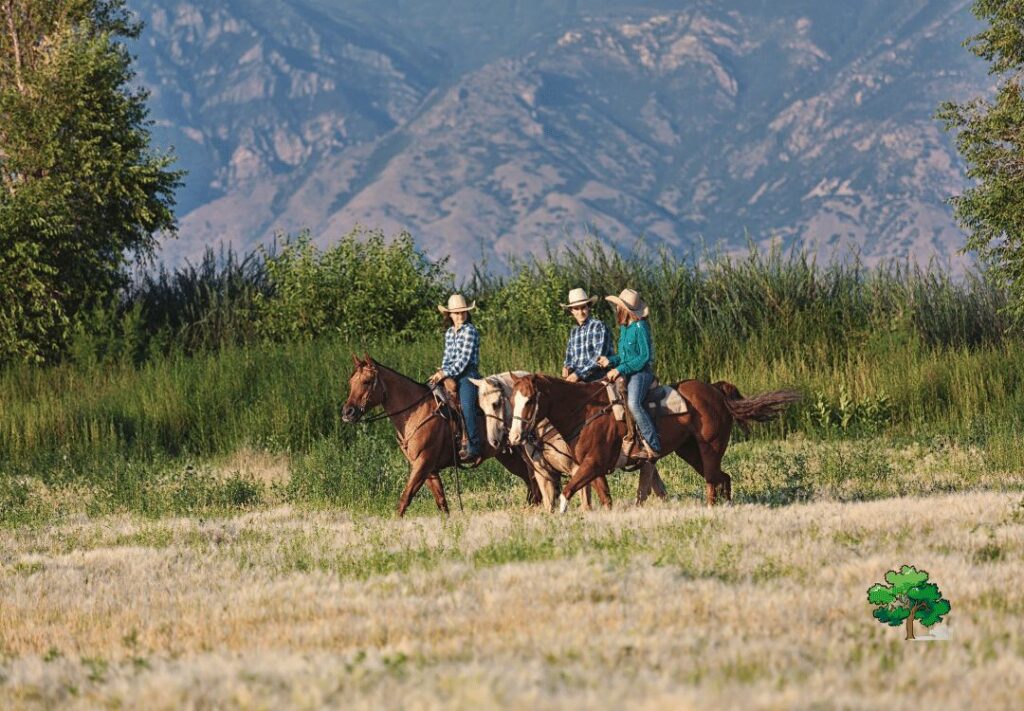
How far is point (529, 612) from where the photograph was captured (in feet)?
30.3

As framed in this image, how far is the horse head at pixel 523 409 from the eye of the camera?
45.6ft

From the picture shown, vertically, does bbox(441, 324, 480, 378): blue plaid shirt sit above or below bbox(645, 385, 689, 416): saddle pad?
above

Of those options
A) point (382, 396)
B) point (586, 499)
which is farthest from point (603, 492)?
point (382, 396)

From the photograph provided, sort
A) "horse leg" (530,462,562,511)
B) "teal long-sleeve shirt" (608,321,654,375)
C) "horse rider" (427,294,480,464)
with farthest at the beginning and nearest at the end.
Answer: "horse rider" (427,294,480,464) < "horse leg" (530,462,562,511) < "teal long-sleeve shirt" (608,321,654,375)

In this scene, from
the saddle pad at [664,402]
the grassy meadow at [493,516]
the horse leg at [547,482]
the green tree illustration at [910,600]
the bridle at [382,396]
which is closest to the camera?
the grassy meadow at [493,516]

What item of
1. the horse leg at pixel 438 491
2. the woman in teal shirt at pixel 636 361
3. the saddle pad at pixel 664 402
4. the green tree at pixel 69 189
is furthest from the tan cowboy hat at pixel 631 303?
the green tree at pixel 69 189

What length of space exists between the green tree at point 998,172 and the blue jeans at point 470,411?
14.3 metres

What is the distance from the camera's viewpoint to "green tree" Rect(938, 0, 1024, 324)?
27.0 meters

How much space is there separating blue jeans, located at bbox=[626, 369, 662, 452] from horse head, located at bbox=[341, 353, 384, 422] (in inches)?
96.0

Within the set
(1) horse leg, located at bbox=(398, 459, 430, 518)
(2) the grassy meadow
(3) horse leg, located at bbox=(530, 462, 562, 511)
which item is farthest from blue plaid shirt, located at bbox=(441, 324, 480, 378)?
(2) the grassy meadow

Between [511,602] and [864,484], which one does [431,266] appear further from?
[511,602]

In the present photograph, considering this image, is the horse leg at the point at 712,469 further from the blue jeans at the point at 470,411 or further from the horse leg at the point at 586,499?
the blue jeans at the point at 470,411

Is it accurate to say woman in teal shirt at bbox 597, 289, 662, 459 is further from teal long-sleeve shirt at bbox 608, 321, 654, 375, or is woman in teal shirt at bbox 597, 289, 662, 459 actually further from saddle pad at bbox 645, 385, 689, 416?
saddle pad at bbox 645, 385, 689, 416

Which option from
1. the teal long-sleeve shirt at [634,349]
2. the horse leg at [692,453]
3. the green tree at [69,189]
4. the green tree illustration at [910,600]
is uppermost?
the green tree at [69,189]
